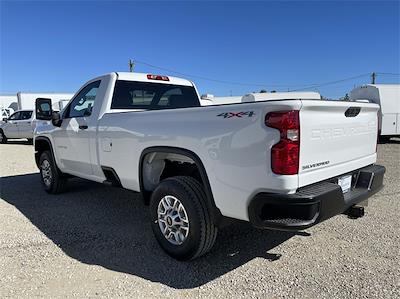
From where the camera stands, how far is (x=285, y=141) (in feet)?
8.77

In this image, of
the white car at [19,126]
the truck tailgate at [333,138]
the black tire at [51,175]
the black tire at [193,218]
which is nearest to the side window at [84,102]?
the black tire at [51,175]

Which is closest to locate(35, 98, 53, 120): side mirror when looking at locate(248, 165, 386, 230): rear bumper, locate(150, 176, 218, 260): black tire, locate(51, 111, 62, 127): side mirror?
locate(51, 111, 62, 127): side mirror

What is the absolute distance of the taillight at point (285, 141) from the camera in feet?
8.71

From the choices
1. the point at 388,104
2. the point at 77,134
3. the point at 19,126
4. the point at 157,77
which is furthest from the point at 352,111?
the point at 19,126

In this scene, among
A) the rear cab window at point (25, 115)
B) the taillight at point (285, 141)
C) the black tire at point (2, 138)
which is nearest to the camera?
the taillight at point (285, 141)

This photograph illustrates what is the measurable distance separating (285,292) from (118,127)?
2584 millimetres

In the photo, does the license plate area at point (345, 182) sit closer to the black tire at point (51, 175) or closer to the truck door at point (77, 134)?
the truck door at point (77, 134)

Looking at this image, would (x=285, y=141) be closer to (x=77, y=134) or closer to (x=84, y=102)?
(x=77, y=134)

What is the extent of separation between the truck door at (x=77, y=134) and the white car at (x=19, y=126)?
12.8 m

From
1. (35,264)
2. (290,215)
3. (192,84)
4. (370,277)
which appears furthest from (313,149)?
(192,84)

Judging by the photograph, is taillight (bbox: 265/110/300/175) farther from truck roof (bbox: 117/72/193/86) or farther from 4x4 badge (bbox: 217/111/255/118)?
truck roof (bbox: 117/72/193/86)

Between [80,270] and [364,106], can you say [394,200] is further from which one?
[80,270]

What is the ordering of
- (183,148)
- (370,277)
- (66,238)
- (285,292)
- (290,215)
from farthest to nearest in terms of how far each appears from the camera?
(66,238), (183,148), (370,277), (285,292), (290,215)

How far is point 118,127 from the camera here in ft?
14.0
